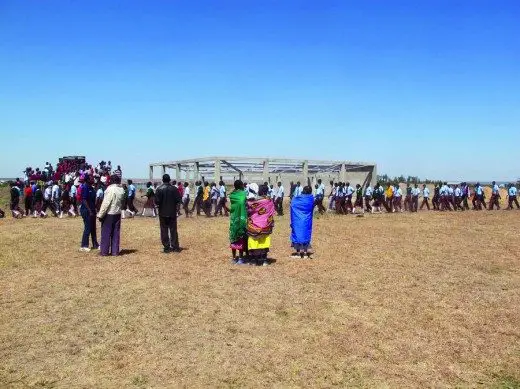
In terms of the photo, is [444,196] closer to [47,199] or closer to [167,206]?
[47,199]

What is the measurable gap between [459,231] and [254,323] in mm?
13078

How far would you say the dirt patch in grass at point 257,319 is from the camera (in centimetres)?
520

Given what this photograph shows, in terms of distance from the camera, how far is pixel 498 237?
52.5ft

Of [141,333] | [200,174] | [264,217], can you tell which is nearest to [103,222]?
[264,217]

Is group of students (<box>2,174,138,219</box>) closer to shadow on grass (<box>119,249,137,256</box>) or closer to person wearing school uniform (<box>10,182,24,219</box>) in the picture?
person wearing school uniform (<box>10,182,24,219</box>)

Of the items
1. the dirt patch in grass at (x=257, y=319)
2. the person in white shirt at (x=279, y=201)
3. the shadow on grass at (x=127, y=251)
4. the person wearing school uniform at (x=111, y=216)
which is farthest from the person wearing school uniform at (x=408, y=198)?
the person wearing school uniform at (x=111, y=216)

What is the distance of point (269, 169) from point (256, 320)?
2212 centimetres

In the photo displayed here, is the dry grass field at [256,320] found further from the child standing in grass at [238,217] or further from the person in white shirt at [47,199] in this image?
the person in white shirt at [47,199]

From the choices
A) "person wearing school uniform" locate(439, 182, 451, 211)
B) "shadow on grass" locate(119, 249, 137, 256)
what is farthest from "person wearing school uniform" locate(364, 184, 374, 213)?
"shadow on grass" locate(119, 249, 137, 256)

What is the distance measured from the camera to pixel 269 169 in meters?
28.6

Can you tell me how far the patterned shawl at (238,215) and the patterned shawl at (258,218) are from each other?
0.11 m

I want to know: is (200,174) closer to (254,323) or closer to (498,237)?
(498,237)

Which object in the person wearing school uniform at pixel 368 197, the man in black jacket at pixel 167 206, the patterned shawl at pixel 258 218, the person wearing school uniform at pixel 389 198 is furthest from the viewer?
the person wearing school uniform at pixel 389 198

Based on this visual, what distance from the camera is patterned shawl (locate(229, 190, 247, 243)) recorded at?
10.3m
